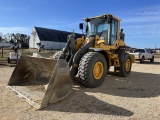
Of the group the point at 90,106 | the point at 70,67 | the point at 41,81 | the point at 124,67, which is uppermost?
the point at 70,67

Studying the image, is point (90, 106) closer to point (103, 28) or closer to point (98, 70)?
point (98, 70)

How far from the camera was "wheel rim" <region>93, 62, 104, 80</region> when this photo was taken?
6866 mm

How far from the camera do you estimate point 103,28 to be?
28.3 feet

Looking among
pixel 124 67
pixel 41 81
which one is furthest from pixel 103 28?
pixel 41 81

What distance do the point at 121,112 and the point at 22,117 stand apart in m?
2.27

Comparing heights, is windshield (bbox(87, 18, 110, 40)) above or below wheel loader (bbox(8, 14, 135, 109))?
above

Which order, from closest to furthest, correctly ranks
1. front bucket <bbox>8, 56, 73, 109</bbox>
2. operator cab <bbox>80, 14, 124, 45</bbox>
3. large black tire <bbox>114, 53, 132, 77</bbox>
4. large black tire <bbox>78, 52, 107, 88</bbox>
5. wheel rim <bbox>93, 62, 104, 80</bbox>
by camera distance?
front bucket <bbox>8, 56, 73, 109</bbox> < large black tire <bbox>78, 52, 107, 88</bbox> < wheel rim <bbox>93, 62, 104, 80</bbox> < operator cab <bbox>80, 14, 124, 45</bbox> < large black tire <bbox>114, 53, 132, 77</bbox>

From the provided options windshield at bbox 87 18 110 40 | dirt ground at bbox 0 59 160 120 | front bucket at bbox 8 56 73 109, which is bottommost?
dirt ground at bbox 0 59 160 120

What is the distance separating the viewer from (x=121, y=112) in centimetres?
463

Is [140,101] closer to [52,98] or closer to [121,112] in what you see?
[121,112]

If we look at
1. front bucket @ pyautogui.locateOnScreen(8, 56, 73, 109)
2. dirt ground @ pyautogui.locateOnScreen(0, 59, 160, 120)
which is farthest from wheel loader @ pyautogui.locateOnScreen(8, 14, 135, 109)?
dirt ground @ pyautogui.locateOnScreen(0, 59, 160, 120)

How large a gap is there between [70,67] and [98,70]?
41.9 inches

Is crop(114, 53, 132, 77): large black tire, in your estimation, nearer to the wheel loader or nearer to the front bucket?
the wheel loader

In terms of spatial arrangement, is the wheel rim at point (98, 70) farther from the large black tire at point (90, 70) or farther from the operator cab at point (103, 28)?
the operator cab at point (103, 28)
